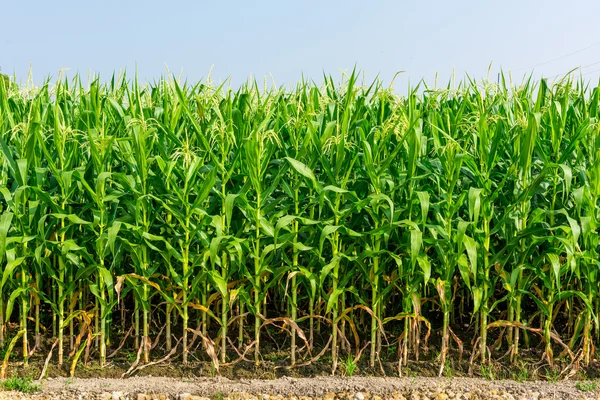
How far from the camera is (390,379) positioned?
13.7ft

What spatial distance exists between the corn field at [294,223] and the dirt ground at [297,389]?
19 centimetres

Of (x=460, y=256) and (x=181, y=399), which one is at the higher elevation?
(x=460, y=256)

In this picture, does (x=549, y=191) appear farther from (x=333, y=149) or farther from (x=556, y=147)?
(x=333, y=149)

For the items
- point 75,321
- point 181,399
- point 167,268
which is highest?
point 167,268

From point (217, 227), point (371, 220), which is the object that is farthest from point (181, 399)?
point (371, 220)

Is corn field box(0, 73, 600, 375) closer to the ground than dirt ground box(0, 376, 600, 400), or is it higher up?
higher up

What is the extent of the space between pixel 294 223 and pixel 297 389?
40.8 inches

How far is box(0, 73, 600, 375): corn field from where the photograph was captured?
3959 mm

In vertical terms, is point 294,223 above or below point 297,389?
above

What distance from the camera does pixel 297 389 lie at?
402cm

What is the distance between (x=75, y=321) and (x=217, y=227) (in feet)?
4.98

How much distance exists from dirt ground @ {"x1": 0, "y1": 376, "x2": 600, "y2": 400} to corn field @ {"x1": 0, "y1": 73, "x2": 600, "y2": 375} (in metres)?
0.19

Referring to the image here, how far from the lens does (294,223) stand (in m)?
4.09

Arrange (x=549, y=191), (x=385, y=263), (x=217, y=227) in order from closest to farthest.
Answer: (x=217, y=227) → (x=385, y=263) → (x=549, y=191)
